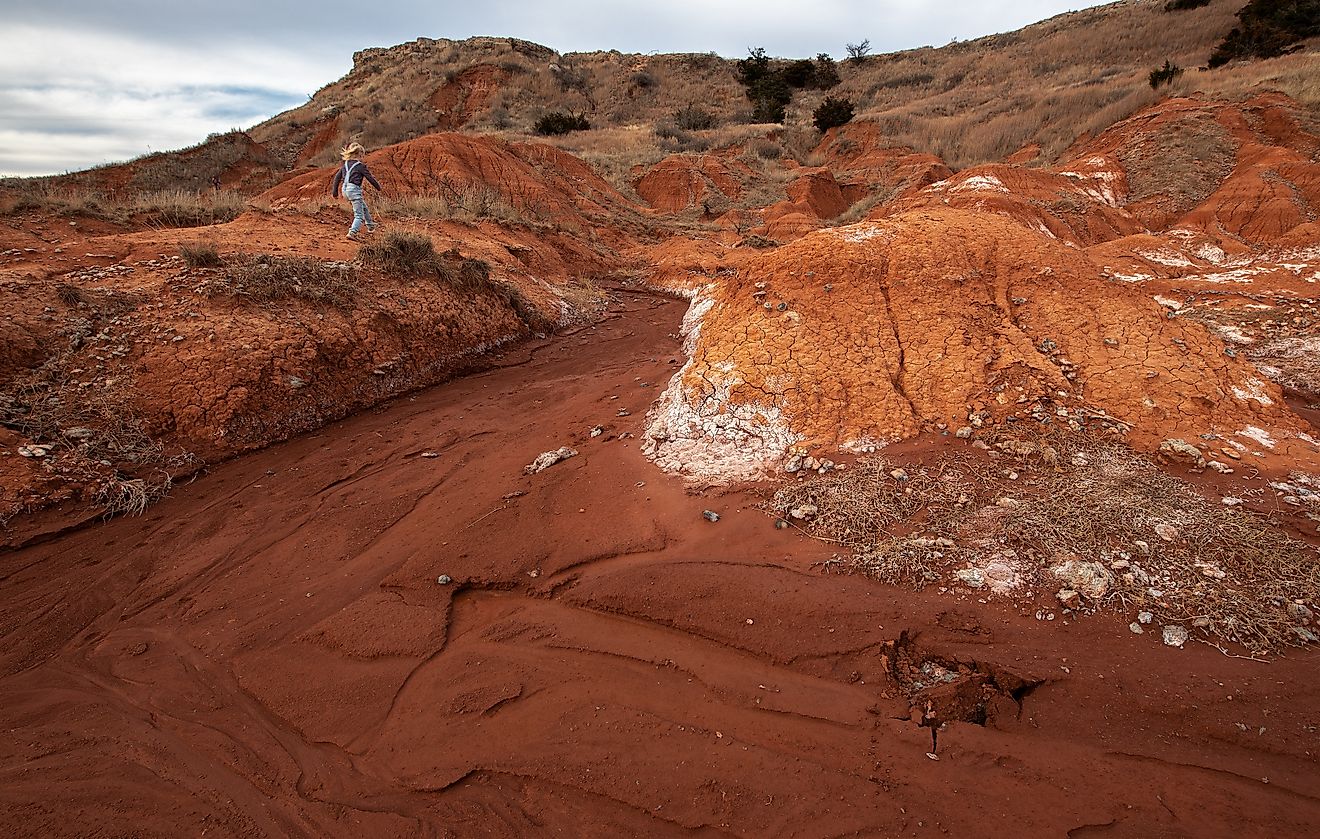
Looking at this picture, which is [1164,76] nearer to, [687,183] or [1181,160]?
[1181,160]

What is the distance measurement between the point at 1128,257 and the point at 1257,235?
291 cm

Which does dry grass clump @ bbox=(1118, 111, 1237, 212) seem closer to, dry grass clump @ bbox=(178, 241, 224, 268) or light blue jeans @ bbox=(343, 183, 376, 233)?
light blue jeans @ bbox=(343, 183, 376, 233)

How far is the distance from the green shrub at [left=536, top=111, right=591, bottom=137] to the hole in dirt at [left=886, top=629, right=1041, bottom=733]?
25352 millimetres

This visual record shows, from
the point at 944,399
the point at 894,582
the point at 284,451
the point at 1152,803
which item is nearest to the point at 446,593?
the point at 894,582

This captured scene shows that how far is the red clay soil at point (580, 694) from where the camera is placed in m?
2.15

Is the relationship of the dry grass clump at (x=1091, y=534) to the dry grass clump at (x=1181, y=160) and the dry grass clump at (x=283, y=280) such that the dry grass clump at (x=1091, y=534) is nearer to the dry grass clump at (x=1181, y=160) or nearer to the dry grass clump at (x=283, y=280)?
the dry grass clump at (x=283, y=280)

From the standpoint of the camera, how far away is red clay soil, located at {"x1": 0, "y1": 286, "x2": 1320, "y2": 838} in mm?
2146

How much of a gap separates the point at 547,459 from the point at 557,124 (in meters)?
23.6

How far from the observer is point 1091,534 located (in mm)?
3107

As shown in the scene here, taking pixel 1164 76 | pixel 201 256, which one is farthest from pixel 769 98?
pixel 201 256

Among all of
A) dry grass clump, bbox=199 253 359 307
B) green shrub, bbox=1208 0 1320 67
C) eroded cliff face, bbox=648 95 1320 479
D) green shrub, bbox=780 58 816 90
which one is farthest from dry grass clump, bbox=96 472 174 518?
green shrub, bbox=780 58 816 90

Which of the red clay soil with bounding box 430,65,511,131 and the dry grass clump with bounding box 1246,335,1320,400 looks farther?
the red clay soil with bounding box 430,65,511,131

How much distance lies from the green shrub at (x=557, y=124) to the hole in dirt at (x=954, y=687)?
25.4 m

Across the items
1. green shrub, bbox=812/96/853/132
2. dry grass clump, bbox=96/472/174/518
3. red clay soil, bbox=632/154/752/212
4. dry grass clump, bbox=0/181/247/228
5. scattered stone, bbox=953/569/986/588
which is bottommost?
scattered stone, bbox=953/569/986/588
